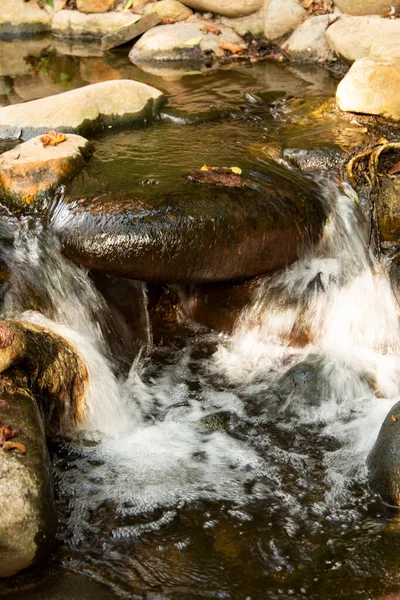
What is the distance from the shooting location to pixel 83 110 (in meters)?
6.79

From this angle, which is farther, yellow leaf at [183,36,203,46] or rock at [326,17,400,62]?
yellow leaf at [183,36,203,46]

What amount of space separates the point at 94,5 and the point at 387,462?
11.4 meters

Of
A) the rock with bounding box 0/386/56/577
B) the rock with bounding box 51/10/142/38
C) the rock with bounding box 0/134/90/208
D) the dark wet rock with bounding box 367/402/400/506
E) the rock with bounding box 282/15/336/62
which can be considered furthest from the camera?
the rock with bounding box 51/10/142/38

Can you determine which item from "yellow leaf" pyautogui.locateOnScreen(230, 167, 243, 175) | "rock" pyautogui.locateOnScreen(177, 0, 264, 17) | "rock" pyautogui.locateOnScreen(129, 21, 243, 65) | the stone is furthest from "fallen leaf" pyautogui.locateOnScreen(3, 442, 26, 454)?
the stone

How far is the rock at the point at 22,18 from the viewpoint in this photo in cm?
1370

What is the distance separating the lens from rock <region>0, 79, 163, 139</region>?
21.3 ft

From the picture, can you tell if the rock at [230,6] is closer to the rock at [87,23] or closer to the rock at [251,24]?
the rock at [251,24]

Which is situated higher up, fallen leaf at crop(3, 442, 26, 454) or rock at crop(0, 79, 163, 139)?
rock at crop(0, 79, 163, 139)

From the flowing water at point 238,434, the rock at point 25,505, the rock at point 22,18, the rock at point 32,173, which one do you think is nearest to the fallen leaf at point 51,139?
the rock at point 32,173

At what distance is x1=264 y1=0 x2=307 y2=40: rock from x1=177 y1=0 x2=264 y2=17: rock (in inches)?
15.6

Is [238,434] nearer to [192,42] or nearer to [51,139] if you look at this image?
[51,139]

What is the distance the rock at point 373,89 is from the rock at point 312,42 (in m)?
3.00

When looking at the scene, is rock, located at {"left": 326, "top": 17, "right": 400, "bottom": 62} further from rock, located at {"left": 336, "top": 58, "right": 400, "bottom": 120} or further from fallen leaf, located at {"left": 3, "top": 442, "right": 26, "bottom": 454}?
fallen leaf, located at {"left": 3, "top": 442, "right": 26, "bottom": 454}

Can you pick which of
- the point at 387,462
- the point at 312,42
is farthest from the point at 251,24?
the point at 387,462
